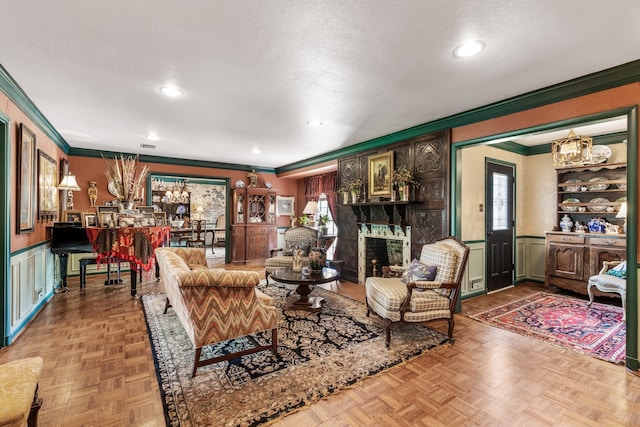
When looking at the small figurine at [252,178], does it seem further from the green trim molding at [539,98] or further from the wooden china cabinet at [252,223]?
the green trim molding at [539,98]

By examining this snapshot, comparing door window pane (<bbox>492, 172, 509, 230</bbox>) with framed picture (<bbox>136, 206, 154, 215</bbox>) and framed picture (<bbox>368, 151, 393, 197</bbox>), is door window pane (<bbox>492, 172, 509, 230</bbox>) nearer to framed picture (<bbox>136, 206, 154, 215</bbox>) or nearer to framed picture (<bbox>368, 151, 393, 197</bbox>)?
framed picture (<bbox>368, 151, 393, 197</bbox>)

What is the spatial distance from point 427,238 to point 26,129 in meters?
5.17

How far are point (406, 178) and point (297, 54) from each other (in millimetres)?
2611

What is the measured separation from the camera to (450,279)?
312 cm

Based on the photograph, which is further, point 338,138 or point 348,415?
point 338,138

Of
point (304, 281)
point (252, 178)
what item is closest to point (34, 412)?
point (304, 281)

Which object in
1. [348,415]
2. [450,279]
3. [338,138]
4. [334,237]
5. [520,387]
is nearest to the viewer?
[348,415]

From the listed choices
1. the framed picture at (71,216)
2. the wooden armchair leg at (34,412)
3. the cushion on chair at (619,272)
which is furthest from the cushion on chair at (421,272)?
the framed picture at (71,216)

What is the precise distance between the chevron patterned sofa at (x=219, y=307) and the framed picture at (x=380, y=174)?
10.1ft

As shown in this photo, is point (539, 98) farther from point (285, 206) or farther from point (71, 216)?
point (71, 216)

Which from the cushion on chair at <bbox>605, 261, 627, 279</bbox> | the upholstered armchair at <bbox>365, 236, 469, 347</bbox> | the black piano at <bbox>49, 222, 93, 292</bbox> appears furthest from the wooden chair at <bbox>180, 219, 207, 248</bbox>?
the cushion on chair at <bbox>605, 261, 627, 279</bbox>

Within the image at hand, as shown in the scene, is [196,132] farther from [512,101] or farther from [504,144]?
[504,144]

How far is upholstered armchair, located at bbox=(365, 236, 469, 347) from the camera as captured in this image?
9.75 ft

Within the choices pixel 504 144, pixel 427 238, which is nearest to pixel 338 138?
pixel 427 238
